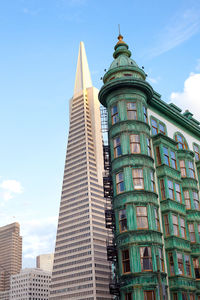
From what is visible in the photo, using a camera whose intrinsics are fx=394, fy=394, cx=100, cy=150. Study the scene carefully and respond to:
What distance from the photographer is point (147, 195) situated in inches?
1447

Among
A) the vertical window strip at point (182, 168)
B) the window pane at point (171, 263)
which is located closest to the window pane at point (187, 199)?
the vertical window strip at point (182, 168)

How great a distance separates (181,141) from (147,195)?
15332 mm

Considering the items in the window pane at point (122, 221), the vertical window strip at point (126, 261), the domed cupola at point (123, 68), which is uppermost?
the domed cupola at point (123, 68)

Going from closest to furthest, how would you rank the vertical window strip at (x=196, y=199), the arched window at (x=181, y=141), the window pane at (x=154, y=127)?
the window pane at (x=154, y=127)
the vertical window strip at (x=196, y=199)
the arched window at (x=181, y=141)

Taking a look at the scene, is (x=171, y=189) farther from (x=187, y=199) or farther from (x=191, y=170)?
(x=191, y=170)

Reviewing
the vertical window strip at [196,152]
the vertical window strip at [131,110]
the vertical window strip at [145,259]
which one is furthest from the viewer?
the vertical window strip at [196,152]

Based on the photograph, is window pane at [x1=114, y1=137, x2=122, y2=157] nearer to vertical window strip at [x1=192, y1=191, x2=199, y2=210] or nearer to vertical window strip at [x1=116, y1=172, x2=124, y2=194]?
vertical window strip at [x1=116, y1=172, x2=124, y2=194]

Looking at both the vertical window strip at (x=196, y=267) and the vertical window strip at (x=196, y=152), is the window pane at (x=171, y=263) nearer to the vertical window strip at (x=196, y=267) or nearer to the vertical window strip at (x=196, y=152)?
the vertical window strip at (x=196, y=267)

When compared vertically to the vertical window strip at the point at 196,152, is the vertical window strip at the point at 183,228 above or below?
below

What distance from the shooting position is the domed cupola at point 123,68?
43.0 metres

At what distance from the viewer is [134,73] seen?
43281 millimetres

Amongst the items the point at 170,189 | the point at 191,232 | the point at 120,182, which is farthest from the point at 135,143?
the point at 191,232

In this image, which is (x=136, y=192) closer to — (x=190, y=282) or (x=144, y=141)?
(x=144, y=141)

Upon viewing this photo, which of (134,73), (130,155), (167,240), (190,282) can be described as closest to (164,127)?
(134,73)
